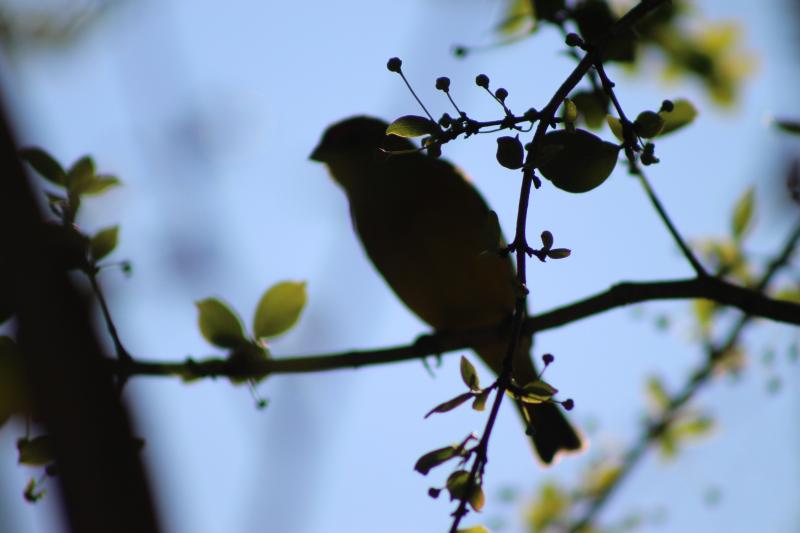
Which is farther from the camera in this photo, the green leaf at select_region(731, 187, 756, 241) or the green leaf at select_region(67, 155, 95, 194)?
the green leaf at select_region(731, 187, 756, 241)

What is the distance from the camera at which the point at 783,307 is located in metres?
2.36

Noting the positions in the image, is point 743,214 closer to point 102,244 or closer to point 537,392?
point 537,392

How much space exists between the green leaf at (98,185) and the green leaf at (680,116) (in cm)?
159

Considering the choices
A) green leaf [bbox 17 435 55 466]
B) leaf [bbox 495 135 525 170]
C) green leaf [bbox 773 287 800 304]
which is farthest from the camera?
green leaf [bbox 773 287 800 304]

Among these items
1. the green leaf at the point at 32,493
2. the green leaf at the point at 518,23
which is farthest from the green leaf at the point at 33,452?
the green leaf at the point at 518,23

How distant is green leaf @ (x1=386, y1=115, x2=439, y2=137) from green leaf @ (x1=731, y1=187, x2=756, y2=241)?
1.76 metres

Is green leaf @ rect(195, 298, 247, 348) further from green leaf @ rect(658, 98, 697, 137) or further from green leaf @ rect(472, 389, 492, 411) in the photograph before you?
green leaf @ rect(658, 98, 697, 137)

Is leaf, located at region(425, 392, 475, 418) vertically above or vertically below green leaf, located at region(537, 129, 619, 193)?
below

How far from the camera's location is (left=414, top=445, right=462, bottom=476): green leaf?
1844mm

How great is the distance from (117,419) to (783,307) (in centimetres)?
197

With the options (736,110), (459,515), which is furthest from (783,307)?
(736,110)

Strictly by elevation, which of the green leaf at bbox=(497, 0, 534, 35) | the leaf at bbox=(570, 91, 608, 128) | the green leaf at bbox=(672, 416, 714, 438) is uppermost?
the green leaf at bbox=(672, 416, 714, 438)

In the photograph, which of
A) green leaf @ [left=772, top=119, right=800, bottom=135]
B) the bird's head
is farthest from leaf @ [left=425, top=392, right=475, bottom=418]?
the bird's head

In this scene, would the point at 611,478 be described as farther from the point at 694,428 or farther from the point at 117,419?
the point at 117,419
